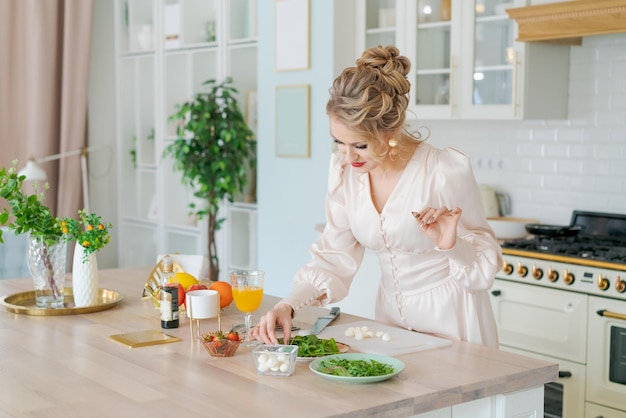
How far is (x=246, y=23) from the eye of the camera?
20.0 ft

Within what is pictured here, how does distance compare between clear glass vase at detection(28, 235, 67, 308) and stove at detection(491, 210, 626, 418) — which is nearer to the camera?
clear glass vase at detection(28, 235, 67, 308)

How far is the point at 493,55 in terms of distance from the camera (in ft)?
14.6

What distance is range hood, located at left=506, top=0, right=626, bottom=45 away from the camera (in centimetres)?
382

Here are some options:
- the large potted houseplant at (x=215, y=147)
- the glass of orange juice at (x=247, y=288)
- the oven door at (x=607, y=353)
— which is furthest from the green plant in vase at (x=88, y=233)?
the large potted houseplant at (x=215, y=147)

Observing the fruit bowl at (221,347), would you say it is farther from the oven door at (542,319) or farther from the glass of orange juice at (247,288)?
the oven door at (542,319)

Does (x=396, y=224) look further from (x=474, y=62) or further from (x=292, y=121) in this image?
(x=292, y=121)

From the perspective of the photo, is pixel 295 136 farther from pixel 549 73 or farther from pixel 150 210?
pixel 150 210

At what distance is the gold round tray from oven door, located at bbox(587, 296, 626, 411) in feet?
6.54

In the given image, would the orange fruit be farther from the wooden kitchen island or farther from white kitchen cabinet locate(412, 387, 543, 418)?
white kitchen cabinet locate(412, 387, 543, 418)

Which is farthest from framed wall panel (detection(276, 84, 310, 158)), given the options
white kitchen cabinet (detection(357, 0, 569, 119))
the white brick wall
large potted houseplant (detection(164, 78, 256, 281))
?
the white brick wall

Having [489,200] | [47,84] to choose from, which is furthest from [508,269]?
[47,84]

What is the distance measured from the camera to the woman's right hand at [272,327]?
2.40 meters

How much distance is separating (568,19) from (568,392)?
1.67m

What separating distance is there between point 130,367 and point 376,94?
1.01m
